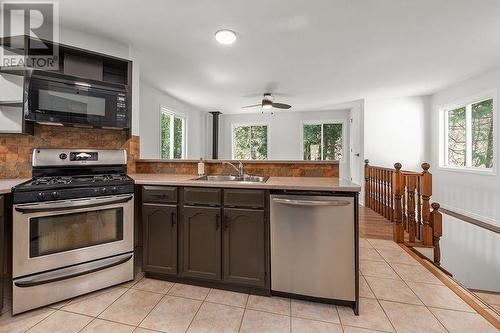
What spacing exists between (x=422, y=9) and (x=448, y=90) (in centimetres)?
347

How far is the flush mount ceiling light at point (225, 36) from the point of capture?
2364mm

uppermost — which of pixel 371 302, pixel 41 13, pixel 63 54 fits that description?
pixel 41 13

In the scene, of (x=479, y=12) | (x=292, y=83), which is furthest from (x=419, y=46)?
(x=292, y=83)

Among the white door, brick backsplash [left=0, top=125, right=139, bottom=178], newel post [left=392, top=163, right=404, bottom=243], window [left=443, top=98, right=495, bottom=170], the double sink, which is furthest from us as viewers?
A: the white door

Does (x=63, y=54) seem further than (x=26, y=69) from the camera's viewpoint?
Yes

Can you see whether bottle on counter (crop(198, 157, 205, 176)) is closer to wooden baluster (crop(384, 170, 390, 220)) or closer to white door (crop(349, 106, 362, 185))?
wooden baluster (crop(384, 170, 390, 220))

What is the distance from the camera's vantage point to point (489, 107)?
12.4 ft

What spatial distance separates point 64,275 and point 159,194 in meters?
0.89

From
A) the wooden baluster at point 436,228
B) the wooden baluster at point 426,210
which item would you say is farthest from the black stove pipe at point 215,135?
the wooden baluster at point 436,228

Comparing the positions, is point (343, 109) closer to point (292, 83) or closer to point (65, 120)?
point (292, 83)

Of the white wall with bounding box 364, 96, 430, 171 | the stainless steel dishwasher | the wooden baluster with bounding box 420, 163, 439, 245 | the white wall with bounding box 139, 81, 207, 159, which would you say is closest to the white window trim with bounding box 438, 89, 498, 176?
the white wall with bounding box 364, 96, 430, 171

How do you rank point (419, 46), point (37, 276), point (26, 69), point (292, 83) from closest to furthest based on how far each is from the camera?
point (37, 276) < point (26, 69) < point (419, 46) < point (292, 83)

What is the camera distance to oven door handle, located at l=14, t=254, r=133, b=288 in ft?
5.25

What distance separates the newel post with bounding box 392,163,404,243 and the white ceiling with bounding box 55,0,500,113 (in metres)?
1.57
